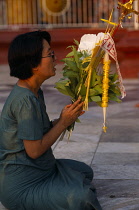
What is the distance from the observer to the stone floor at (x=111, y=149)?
4.09 metres

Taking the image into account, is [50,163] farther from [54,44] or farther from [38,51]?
[54,44]

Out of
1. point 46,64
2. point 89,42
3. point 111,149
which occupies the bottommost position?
point 111,149

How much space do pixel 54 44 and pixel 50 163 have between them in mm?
8281

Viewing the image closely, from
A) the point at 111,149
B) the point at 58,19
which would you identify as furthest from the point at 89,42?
the point at 58,19

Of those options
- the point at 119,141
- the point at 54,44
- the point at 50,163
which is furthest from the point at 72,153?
the point at 54,44

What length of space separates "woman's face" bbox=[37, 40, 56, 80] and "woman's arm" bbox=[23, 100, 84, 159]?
27cm

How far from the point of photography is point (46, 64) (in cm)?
357

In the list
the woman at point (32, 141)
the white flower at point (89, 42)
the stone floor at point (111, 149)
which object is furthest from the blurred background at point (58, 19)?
the woman at point (32, 141)

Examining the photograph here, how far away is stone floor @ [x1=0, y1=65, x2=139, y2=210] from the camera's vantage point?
4094mm

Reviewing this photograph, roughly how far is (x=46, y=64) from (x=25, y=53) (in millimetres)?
177

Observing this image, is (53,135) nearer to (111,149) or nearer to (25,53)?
(25,53)

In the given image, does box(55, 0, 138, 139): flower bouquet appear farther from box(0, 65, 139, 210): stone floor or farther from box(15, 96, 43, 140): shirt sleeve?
box(0, 65, 139, 210): stone floor

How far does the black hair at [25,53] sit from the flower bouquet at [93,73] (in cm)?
27

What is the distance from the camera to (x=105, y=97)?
362 cm
